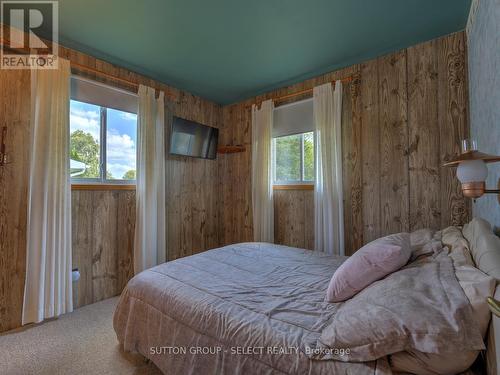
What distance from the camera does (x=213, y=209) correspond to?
152 inches

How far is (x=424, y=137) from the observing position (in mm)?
2312

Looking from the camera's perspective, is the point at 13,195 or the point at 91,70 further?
the point at 91,70

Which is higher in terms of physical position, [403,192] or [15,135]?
[15,135]

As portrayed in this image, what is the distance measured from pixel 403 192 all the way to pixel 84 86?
11.0 feet

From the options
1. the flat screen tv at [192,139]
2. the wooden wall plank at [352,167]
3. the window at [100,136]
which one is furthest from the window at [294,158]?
the window at [100,136]

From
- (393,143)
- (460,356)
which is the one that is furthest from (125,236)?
(393,143)

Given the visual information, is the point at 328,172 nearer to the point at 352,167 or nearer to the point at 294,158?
the point at 352,167

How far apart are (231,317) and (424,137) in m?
2.35

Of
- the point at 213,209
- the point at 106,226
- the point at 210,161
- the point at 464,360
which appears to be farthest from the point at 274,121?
the point at 464,360

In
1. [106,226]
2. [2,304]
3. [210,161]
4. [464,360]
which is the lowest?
[2,304]

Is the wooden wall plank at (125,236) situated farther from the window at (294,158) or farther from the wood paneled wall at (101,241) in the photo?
the window at (294,158)

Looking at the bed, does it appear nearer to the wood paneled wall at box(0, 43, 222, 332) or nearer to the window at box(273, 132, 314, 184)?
the wood paneled wall at box(0, 43, 222, 332)

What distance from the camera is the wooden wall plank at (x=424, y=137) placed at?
227 centimetres

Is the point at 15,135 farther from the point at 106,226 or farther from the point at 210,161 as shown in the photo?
the point at 210,161
